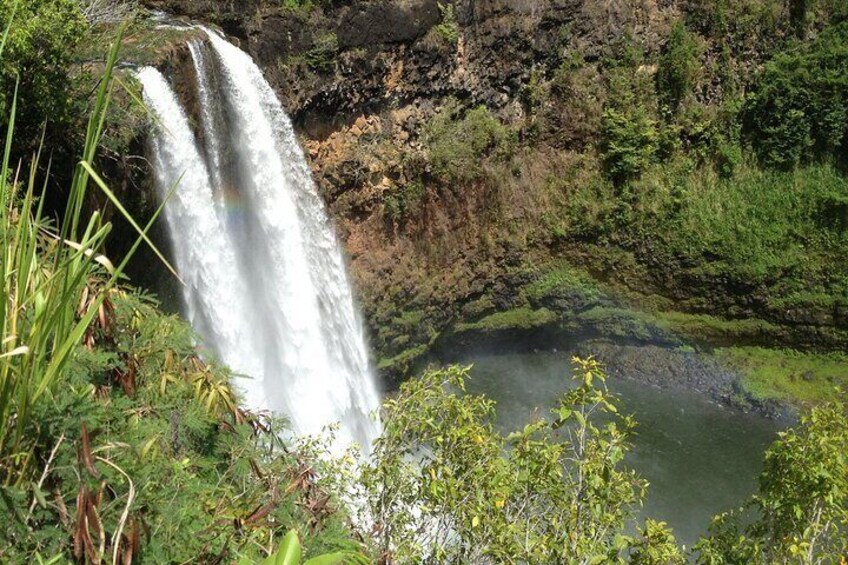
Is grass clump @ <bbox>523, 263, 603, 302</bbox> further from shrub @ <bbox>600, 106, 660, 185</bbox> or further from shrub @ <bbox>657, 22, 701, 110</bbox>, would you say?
shrub @ <bbox>657, 22, 701, 110</bbox>

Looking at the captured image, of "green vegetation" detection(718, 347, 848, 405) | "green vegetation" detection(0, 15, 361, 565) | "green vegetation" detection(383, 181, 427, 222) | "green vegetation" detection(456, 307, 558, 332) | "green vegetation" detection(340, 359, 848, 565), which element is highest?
"green vegetation" detection(0, 15, 361, 565)

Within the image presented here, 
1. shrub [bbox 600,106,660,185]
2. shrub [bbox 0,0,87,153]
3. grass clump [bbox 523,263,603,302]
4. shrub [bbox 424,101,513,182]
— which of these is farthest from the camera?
grass clump [bbox 523,263,603,302]

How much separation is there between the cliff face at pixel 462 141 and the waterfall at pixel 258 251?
1114 mm

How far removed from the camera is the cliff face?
1401 centimetres

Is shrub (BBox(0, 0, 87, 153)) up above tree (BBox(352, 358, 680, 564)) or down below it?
above

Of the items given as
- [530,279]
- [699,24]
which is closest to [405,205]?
[530,279]

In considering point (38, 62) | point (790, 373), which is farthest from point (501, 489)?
point (790, 373)

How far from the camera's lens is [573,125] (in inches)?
677

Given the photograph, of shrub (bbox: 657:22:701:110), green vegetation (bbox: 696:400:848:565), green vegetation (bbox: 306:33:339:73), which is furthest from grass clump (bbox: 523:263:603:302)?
green vegetation (bbox: 696:400:848:565)

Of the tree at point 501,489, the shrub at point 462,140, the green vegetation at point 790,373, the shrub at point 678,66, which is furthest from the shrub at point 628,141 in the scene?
the tree at point 501,489

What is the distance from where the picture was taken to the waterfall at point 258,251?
1009 centimetres

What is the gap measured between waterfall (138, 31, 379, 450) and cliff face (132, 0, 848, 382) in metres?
1.11

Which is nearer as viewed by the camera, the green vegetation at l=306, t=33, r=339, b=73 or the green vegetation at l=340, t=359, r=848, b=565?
the green vegetation at l=340, t=359, r=848, b=565

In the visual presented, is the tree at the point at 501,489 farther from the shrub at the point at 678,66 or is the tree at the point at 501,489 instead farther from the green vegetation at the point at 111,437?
the shrub at the point at 678,66
